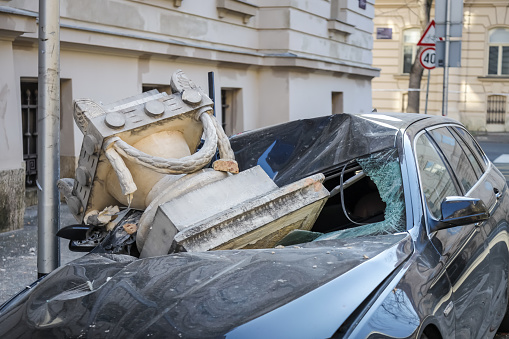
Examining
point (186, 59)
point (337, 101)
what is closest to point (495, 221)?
point (186, 59)

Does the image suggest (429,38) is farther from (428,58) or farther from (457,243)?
(457,243)

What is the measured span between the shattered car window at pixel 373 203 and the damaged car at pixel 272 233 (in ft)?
0.04

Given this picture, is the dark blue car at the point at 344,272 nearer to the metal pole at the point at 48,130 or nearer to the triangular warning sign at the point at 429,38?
the metal pole at the point at 48,130

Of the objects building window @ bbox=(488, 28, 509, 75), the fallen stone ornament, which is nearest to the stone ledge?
the fallen stone ornament

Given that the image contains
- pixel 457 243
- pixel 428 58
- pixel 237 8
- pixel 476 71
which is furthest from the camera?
pixel 476 71

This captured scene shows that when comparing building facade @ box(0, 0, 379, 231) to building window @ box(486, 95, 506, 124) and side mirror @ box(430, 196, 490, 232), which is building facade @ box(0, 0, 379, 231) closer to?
side mirror @ box(430, 196, 490, 232)

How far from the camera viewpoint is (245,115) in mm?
14352

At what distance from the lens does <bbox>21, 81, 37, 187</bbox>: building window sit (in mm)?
9258

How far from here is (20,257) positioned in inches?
263

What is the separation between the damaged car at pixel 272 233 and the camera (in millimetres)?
2510

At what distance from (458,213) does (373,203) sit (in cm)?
97

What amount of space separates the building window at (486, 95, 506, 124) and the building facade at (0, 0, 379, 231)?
13.0m

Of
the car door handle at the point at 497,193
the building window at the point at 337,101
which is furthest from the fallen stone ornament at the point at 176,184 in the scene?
the building window at the point at 337,101

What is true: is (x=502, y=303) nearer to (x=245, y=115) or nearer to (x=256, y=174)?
(x=256, y=174)
